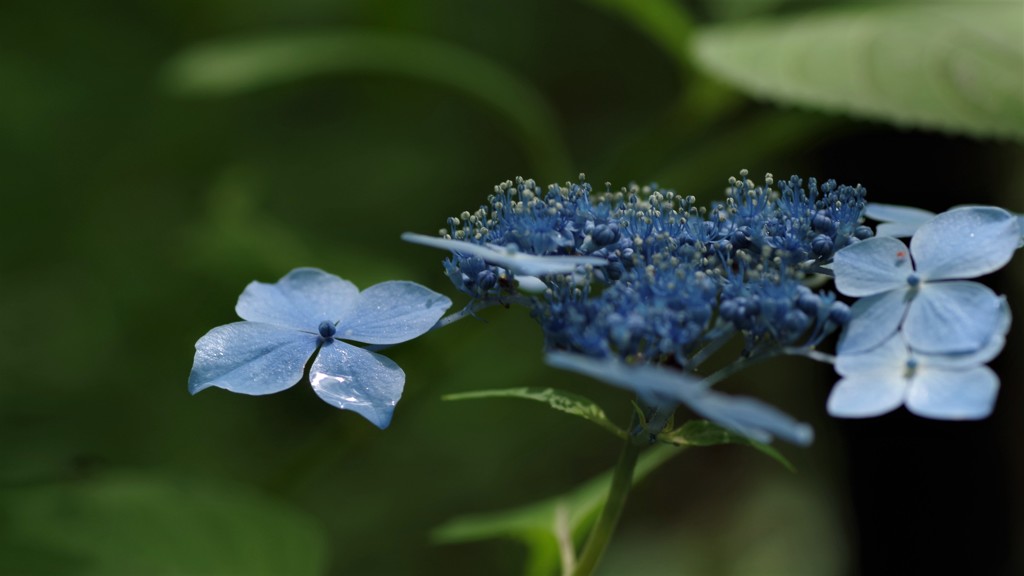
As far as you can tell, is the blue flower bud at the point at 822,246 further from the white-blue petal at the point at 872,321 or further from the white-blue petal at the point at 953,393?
the white-blue petal at the point at 953,393

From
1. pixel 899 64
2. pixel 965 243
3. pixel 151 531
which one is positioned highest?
pixel 899 64

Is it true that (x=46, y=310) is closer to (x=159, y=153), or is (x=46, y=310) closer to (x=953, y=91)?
(x=159, y=153)

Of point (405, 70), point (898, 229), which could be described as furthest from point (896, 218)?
point (405, 70)

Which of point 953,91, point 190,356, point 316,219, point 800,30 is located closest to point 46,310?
point 190,356

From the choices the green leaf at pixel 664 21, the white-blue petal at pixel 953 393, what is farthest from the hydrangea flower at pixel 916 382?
the green leaf at pixel 664 21

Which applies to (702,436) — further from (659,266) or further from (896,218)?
(896,218)

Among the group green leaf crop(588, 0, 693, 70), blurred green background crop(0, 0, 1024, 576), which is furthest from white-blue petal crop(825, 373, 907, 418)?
green leaf crop(588, 0, 693, 70)
